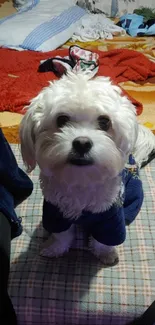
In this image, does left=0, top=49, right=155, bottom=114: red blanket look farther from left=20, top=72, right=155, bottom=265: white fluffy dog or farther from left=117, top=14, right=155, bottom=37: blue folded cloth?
left=20, top=72, right=155, bottom=265: white fluffy dog

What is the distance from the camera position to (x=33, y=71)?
82.4 inches

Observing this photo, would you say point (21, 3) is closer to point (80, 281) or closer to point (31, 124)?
point (31, 124)


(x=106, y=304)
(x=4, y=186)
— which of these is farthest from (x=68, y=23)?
(x=106, y=304)

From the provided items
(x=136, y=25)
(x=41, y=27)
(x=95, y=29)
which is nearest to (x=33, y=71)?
(x=41, y=27)

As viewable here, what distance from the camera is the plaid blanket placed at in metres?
0.97

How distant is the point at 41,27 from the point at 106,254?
189cm

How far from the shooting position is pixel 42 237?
117 cm

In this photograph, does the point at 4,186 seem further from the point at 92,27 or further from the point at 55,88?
the point at 92,27

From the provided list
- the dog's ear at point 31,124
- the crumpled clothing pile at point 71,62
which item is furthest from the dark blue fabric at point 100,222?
the crumpled clothing pile at point 71,62

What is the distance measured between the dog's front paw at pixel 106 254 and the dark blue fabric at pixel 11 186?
0.26m

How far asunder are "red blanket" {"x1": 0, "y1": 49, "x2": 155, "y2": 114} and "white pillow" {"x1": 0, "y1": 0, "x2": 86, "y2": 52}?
11 cm

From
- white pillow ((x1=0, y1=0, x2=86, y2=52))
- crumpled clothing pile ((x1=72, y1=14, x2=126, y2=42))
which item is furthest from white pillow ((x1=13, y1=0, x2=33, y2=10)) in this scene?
crumpled clothing pile ((x1=72, y1=14, x2=126, y2=42))

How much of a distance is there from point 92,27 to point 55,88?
2026 millimetres

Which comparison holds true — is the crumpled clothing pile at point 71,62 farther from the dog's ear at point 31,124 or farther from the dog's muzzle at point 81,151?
→ the dog's muzzle at point 81,151
